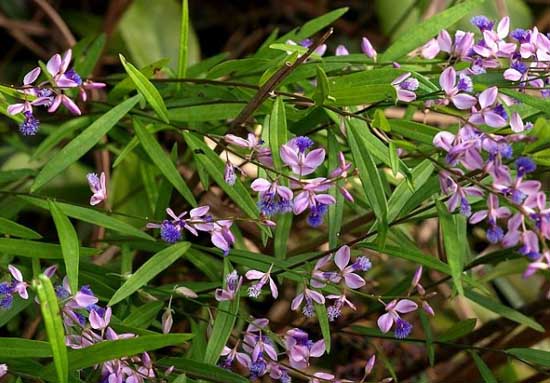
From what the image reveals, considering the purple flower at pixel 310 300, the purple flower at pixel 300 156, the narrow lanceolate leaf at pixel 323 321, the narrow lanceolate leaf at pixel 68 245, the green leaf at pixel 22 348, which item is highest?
the purple flower at pixel 300 156

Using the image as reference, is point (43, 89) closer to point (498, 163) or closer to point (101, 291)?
point (101, 291)

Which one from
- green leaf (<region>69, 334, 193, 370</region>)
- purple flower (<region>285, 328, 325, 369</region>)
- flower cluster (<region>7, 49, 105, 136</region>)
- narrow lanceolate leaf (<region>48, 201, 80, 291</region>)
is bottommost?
purple flower (<region>285, 328, 325, 369</region>)

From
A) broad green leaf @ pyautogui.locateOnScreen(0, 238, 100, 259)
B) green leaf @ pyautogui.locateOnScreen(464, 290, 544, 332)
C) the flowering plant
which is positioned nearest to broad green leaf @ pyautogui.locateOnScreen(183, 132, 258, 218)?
the flowering plant

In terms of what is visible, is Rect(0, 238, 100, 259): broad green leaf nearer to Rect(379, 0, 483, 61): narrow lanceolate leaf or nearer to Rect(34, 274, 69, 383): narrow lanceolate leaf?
Rect(34, 274, 69, 383): narrow lanceolate leaf

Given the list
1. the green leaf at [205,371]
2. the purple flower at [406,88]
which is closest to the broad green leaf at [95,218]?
the green leaf at [205,371]

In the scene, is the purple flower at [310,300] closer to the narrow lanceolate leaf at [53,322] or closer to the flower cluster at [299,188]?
the flower cluster at [299,188]

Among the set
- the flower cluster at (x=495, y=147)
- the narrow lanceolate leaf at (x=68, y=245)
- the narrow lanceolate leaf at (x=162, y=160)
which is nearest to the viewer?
the flower cluster at (x=495, y=147)
